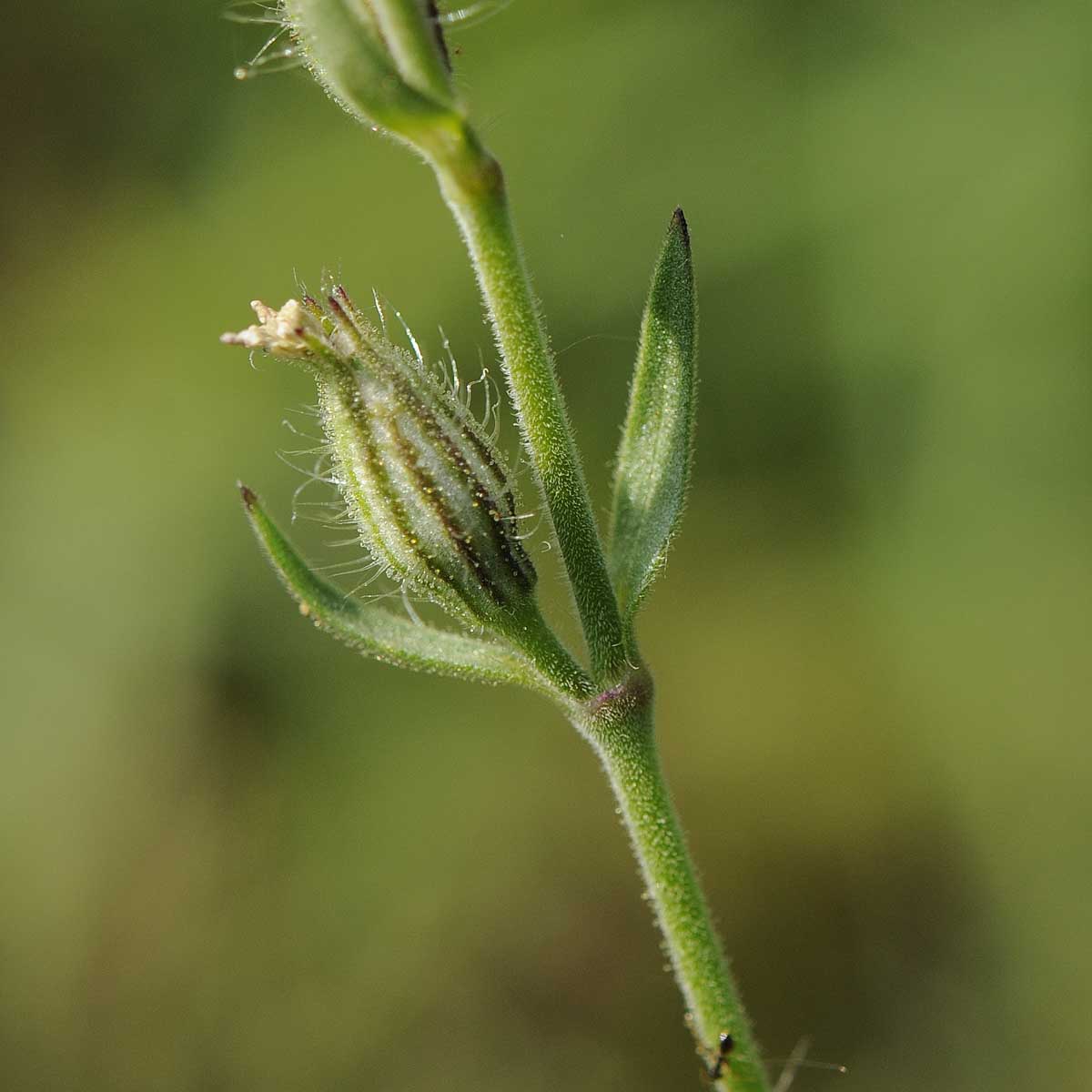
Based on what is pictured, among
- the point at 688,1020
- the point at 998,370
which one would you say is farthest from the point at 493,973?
the point at 998,370

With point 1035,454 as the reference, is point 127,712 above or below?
above

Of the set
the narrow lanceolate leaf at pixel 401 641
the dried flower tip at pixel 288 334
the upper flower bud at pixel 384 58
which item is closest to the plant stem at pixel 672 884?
the narrow lanceolate leaf at pixel 401 641

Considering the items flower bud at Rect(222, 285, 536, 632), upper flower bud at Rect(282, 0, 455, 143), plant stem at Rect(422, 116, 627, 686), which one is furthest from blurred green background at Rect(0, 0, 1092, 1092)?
upper flower bud at Rect(282, 0, 455, 143)

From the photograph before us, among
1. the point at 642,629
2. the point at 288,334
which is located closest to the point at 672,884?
the point at 288,334

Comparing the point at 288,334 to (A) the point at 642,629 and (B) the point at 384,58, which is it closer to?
(B) the point at 384,58

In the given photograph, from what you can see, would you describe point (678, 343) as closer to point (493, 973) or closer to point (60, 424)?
point (493, 973)

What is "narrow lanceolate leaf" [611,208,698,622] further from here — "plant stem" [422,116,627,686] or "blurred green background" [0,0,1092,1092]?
"blurred green background" [0,0,1092,1092]

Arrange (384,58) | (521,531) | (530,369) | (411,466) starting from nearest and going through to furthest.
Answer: (384,58) < (530,369) < (411,466) < (521,531)

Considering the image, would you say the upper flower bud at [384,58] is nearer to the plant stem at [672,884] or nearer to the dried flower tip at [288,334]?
the dried flower tip at [288,334]

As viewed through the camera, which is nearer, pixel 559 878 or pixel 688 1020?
pixel 688 1020
